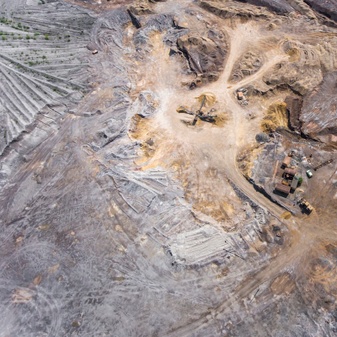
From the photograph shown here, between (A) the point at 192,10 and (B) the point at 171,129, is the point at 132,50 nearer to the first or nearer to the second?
(A) the point at 192,10

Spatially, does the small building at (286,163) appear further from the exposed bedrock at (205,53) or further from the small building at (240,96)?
the exposed bedrock at (205,53)

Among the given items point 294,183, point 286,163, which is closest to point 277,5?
point 286,163

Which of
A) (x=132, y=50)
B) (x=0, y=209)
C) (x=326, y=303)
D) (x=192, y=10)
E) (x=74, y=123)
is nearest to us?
(x=326, y=303)

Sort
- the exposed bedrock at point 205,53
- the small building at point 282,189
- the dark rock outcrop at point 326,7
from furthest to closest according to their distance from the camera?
the dark rock outcrop at point 326,7
the exposed bedrock at point 205,53
the small building at point 282,189

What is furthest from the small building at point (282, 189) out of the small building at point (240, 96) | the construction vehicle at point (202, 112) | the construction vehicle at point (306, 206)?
the small building at point (240, 96)

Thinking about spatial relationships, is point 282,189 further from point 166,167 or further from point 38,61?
point 38,61

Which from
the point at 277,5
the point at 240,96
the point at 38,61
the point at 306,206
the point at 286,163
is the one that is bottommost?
the point at 38,61

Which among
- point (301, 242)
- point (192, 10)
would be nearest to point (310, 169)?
point (301, 242)
